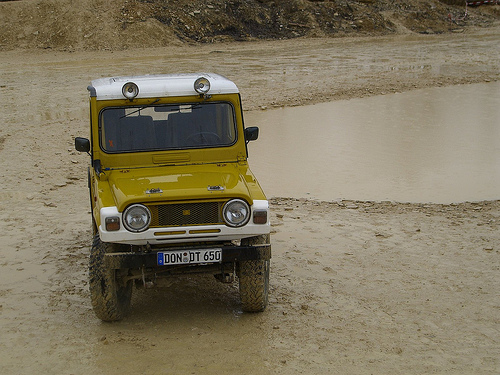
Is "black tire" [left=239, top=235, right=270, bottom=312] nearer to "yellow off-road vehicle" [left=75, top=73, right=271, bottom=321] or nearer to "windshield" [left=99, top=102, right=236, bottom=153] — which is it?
"yellow off-road vehicle" [left=75, top=73, right=271, bottom=321]

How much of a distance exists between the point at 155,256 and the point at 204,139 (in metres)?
1.47

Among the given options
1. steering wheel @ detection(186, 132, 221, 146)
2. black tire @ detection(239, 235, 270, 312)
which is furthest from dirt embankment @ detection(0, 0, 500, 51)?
black tire @ detection(239, 235, 270, 312)

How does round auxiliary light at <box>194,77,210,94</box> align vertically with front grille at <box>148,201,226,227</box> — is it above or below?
above

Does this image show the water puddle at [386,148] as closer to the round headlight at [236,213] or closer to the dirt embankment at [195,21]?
the round headlight at [236,213]

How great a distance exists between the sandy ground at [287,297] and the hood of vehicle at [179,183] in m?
0.89

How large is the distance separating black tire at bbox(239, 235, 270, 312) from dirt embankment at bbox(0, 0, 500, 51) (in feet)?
79.8

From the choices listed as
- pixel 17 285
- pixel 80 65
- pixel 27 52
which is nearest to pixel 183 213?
pixel 17 285

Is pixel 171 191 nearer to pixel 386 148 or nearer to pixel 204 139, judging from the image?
pixel 204 139

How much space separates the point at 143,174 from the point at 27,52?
23.6m

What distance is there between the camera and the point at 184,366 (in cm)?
518

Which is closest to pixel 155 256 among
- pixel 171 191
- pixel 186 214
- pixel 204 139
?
pixel 186 214

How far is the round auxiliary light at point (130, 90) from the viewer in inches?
247

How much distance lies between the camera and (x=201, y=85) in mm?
6379

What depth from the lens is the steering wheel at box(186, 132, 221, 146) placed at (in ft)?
21.1
